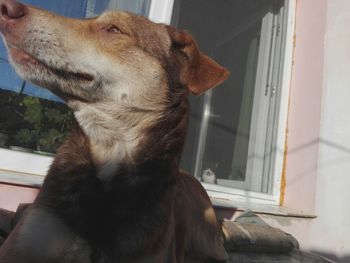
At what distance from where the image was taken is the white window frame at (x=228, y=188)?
271 cm

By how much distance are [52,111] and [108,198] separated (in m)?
1.57

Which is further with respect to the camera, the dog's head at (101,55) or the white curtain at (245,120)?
the white curtain at (245,120)

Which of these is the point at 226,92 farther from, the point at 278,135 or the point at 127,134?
the point at 127,134

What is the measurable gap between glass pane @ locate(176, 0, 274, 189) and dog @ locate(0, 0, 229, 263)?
2414 millimetres

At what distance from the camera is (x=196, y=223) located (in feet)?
8.40

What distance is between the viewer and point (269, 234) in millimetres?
3092

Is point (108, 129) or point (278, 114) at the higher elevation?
point (278, 114)

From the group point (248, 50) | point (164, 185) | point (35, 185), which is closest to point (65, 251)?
point (164, 185)

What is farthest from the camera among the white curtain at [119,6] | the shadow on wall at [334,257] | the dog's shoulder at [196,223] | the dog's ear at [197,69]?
the shadow on wall at [334,257]

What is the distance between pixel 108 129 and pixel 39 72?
1.36 feet

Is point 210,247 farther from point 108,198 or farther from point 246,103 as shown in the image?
point 246,103

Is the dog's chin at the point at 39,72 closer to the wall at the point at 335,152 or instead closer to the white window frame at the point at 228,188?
the white window frame at the point at 228,188

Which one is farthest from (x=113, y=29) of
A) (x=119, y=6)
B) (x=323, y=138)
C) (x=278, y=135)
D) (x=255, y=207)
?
(x=278, y=135)

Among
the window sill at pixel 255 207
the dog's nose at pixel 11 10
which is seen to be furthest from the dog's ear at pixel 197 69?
the window sill at pixel 255 207
